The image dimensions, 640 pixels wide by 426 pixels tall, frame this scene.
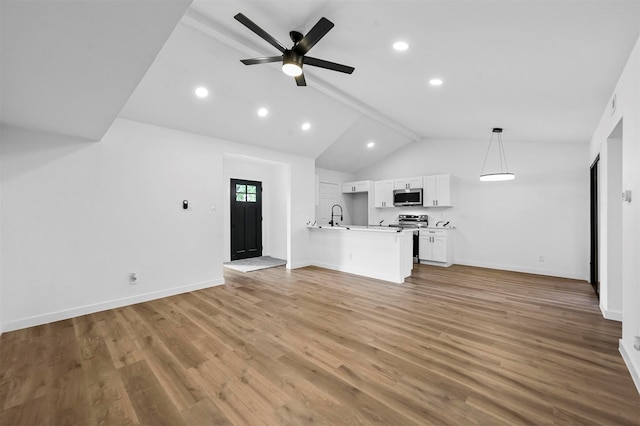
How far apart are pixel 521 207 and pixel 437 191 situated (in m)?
1.74

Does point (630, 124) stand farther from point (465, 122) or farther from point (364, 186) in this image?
point (364, 186)

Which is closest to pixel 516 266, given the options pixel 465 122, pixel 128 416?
pixel 465 122

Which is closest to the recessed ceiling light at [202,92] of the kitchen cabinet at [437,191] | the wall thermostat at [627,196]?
A: the wall thermostat at [627,196]

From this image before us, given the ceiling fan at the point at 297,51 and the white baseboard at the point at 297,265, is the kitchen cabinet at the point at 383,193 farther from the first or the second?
the ceiling fan at the point at 297,51

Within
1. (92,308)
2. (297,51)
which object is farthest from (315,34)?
(92,308)

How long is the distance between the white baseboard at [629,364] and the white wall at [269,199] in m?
5.93

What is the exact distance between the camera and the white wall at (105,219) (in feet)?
10.0

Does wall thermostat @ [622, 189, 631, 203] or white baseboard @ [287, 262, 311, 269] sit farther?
white baseboard @ [287, 262, 311, 269]

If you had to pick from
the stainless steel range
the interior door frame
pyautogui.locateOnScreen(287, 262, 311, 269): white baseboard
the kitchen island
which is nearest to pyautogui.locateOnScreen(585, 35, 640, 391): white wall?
the kitchen island

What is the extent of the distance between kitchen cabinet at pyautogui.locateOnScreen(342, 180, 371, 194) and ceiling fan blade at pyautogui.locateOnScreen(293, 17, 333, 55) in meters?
5.57

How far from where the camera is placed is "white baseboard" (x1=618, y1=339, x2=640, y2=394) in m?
2.01

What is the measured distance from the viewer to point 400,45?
2.67m

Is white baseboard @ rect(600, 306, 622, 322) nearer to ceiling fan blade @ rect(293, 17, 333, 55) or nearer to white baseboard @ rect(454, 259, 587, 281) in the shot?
white baseboard @ rect(454, 259, 587, 281)

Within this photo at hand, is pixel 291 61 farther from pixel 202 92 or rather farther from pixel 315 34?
pixel 202 92
